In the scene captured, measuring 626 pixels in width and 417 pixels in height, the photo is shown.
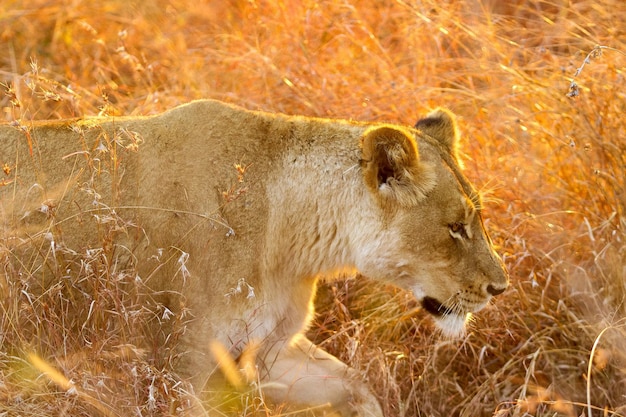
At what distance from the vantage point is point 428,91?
4.89m

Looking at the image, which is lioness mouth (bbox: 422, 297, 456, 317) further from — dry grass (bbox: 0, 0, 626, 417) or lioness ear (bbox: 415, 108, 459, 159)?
lioness ear (bbox: 415, 108, 459, 159)

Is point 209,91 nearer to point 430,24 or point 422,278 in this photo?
point 430,24

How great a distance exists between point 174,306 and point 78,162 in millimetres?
686

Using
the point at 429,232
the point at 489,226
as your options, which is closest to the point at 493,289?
the point at 429,232

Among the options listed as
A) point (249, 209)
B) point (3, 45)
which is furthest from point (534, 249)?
point (3, 45)

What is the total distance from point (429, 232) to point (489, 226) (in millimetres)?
1141

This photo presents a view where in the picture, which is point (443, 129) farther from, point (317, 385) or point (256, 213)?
point (317, 385)

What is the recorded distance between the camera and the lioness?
10.5 ft

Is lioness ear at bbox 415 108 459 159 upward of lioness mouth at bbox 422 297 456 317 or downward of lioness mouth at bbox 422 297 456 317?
upward

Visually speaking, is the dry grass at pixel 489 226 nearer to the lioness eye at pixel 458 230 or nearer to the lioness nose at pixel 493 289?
the lioness nose at pixel 493 289

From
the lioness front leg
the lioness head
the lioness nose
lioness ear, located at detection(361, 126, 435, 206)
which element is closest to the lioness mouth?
the lioness head

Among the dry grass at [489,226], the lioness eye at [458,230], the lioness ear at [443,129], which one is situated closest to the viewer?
the dry grass at [489,226]

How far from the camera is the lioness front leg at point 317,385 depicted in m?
3.70

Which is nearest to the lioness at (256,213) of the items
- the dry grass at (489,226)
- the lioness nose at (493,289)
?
the lioness nose at (493,289)
